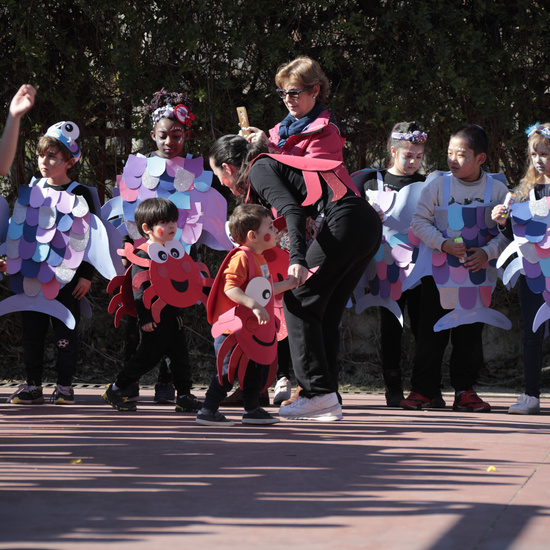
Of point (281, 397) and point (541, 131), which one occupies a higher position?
point (541, 131)

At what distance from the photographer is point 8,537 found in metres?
2.17

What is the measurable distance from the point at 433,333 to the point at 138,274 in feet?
5.64

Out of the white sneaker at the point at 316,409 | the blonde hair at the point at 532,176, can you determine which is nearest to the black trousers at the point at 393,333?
the blonde hair at the point at 532,176

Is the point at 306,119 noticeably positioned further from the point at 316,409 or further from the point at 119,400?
the point at 119,400

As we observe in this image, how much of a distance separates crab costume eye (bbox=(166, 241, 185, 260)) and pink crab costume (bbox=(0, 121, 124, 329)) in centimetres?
54

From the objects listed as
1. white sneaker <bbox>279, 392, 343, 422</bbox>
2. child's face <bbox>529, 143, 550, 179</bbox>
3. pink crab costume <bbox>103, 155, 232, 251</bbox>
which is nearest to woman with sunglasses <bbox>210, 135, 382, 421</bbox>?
white sneaker <bbox>279, 392, 343, 422</bbox>

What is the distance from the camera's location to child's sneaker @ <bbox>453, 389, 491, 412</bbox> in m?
5.30

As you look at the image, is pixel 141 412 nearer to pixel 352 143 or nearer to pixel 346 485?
pixel 346 485

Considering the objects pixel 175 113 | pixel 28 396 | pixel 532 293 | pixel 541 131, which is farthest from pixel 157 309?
pixel 541 131

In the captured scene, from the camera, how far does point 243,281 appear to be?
435 centimetres

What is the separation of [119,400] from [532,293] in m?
2.36

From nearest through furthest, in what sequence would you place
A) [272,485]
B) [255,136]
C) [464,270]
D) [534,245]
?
[272,485] → [255,136] → [534,245] → [464,270]

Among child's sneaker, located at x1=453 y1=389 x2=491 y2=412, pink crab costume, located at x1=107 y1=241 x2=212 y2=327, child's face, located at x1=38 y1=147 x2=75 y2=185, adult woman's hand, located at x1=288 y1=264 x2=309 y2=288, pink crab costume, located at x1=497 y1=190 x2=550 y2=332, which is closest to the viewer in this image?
adult woman's hand, located at x1=288 y1=264 x2=309 y2=288

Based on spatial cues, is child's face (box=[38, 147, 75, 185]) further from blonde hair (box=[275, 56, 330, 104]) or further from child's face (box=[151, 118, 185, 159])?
blonde hair (box=[275, 56, 330, 104])
